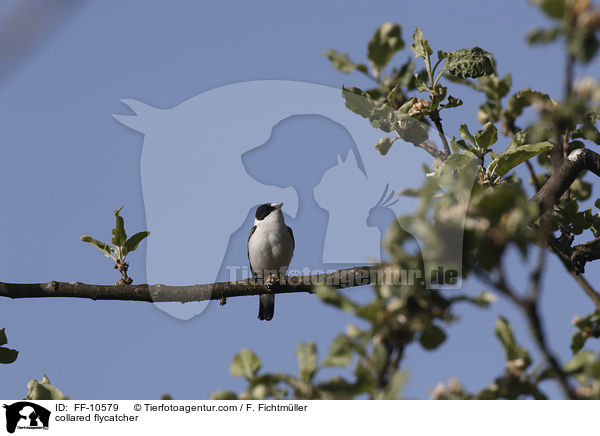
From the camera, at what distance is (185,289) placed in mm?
4066

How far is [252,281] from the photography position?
14.6 ft

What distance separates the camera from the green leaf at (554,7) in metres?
1.49

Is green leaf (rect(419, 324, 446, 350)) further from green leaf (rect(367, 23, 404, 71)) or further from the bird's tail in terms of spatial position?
the bird's tail

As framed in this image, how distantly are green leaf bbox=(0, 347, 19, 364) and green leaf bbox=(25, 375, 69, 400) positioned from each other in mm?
810

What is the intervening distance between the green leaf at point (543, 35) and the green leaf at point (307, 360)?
1.16 metres

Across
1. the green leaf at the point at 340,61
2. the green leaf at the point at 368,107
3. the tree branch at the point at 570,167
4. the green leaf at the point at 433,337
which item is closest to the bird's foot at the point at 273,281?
the green leaf at the point at 368,107

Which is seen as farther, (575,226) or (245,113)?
(245,113)

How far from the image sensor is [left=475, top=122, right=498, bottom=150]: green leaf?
386 centimetres
